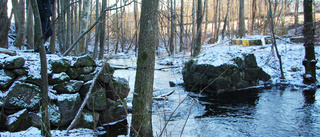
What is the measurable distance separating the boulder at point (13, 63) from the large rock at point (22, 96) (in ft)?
1.24

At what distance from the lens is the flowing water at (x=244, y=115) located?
511 cm

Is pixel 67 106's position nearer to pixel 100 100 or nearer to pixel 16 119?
pixel 100 100

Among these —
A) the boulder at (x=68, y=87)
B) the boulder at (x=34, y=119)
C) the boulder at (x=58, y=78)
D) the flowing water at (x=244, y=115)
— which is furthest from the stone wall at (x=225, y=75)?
the boulder at (x=34, y=119)

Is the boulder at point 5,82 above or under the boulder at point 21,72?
under

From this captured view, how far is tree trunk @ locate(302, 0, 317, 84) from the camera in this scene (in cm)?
838

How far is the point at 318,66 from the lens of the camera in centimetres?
1146

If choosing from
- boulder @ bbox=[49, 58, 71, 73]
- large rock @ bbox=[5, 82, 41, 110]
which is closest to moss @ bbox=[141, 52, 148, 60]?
large rock @ bbox=[5, 82, 41, 110]

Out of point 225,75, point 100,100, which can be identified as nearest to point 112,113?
point 100,100

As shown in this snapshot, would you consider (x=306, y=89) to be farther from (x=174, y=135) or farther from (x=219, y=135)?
(x=174, y=135)

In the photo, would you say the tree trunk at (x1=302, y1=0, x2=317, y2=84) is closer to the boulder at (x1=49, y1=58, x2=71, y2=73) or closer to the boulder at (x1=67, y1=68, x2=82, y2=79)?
the boulder at (x1=67, y1=68, x2=82, y2=79)

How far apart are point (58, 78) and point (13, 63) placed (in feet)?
2.86

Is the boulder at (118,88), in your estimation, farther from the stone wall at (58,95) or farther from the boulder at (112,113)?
the boulder at (112,113)

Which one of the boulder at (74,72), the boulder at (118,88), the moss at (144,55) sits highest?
the moss at (144,55)

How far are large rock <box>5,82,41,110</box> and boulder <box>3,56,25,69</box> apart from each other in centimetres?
38
